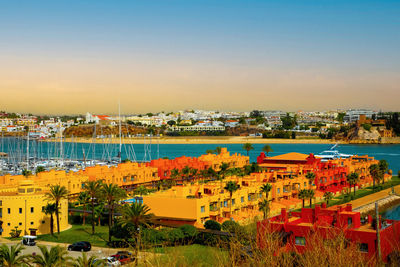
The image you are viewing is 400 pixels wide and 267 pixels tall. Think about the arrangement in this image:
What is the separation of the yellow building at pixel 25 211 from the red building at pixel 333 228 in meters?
14.8

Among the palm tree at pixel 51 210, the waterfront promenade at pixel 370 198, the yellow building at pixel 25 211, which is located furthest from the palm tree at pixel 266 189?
the palm tree at pixel 51 210

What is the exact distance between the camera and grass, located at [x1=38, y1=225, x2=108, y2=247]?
29581mm

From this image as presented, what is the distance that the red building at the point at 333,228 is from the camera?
21391 millimetres

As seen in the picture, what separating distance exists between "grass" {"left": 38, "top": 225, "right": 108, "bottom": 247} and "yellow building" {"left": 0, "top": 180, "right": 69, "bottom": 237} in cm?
94

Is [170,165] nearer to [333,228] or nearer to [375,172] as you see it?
[375,172]

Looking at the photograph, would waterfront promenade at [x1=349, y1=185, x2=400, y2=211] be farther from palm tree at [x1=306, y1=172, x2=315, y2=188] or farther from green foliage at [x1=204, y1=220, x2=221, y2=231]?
green foliage at [x1=204, y1=220, x2=221, y2=231]

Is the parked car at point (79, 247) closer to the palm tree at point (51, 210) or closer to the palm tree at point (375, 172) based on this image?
the palm tree at point (51, 210)

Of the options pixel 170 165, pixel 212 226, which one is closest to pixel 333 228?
pixel 212 226

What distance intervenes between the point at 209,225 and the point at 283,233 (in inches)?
317

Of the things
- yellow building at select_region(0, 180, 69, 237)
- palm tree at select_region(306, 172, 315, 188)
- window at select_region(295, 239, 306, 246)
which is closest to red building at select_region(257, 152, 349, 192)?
palm tree at select_region(306, 172, 315, 188)

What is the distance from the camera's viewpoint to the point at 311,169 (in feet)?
169

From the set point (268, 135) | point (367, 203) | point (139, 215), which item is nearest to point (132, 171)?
point (367, 203)

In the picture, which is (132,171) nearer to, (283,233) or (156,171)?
(156,171)

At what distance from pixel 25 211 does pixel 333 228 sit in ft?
62.2
